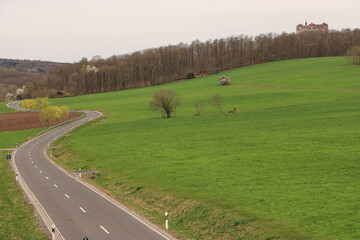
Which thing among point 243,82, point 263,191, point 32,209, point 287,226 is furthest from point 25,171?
point 243,82

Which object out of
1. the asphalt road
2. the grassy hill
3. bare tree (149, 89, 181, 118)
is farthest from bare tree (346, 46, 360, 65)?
the asphalt road

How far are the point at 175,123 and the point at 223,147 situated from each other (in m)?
27.8

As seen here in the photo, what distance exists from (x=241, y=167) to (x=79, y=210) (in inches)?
600

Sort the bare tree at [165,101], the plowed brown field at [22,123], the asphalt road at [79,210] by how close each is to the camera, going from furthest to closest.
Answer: the plowed brown field at [22,123] → the bare tree at [165,101] → the asphalt road at [79,210]

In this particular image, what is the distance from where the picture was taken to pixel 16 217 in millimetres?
25969

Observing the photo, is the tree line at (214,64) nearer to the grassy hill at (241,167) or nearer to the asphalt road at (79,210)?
the grassy hill at (241,167)

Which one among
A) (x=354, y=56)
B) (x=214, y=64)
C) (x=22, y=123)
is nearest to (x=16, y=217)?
(x=22, y=123)

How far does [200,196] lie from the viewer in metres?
27.0

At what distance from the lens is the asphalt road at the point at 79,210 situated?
22.4 m

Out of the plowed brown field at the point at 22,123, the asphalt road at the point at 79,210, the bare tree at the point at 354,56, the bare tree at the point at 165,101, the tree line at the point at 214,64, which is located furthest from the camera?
the tree line at the point at 214,64

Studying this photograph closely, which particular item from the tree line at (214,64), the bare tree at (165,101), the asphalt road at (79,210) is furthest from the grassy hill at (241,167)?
the tree line at (214,64)

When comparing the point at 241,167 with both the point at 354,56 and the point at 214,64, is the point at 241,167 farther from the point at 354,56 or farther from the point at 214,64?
the point at 214,64

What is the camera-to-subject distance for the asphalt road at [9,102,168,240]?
2238 centimetres

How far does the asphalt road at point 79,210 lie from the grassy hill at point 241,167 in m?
1.88
